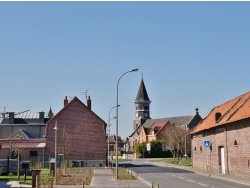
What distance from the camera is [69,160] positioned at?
5975 centimetres

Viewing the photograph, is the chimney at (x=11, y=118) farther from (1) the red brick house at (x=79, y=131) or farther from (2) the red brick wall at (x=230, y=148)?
(2) the red brick wall at (x=230, y=148)

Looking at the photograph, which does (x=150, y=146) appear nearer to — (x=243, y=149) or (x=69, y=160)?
(x=69, y=160)

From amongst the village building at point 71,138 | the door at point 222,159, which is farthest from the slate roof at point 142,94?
the door at point 222,159

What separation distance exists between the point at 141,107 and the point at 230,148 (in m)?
103

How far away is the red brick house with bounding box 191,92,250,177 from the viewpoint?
34938 mm

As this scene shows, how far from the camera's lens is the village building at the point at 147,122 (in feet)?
367

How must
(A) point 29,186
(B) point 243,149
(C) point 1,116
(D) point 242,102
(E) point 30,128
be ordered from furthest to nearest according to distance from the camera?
1. (C) point 1,116
2. (E) point 30,128
3. (D) point 242,102
4. (B) point 243,149
5. (A) point 29,186

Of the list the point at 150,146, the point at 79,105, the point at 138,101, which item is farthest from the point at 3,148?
the point at 138,101

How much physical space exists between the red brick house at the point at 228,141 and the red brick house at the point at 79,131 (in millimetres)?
16235

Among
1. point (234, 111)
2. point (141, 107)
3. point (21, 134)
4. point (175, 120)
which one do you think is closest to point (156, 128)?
point (175, 120)

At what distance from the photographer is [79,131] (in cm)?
6106

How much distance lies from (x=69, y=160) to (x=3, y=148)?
29.2 feet

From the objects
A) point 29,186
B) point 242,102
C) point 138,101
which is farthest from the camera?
point 138,101

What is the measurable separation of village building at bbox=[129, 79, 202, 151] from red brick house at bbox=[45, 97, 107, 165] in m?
41.9
